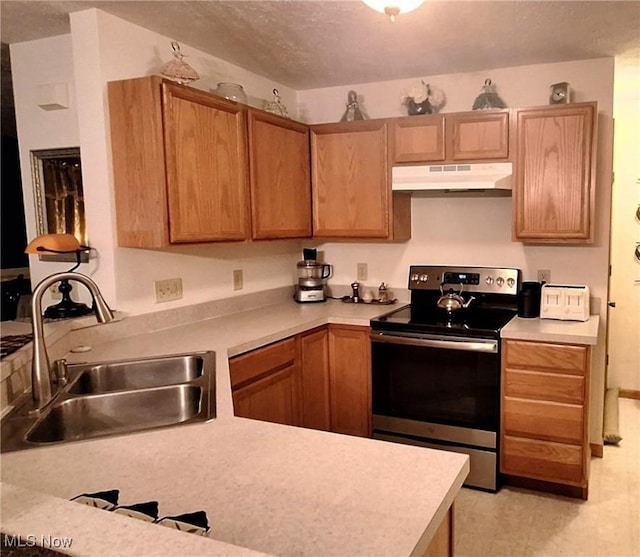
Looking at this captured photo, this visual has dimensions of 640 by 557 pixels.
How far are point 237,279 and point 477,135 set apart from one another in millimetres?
1640

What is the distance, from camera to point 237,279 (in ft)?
10.7

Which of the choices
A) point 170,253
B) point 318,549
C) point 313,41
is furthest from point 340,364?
point 318,549

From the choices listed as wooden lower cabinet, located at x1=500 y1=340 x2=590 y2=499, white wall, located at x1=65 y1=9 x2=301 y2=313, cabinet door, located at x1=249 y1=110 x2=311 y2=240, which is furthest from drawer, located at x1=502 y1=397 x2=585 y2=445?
white wall, located at x1=65 y1=9 x2=301 y2=313

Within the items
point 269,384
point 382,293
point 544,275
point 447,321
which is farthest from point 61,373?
point 544,275

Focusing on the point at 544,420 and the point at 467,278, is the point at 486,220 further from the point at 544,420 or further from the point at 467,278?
the point at 544,420

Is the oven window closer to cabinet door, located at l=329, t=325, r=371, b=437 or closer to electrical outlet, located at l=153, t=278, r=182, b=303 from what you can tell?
cabinet door, located at l=329, t=325, r=371, b=437

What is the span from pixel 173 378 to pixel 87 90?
137 cm

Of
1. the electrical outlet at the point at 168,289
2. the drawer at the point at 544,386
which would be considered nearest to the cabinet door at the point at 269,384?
the electrical outlet at the point at 168,289

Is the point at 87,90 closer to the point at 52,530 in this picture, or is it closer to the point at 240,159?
the point at 240,159

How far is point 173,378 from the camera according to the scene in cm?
A: 212

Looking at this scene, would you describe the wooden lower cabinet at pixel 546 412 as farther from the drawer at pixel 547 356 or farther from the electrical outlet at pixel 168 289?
the electrical outlet at pixel 168 289

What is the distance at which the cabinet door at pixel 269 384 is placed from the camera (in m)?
2.42

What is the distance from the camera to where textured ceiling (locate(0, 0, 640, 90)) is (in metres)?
2.23

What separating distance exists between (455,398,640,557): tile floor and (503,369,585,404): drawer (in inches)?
21.5
